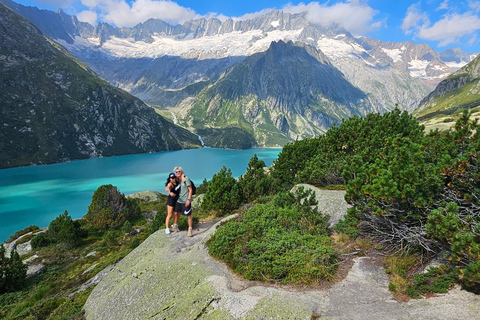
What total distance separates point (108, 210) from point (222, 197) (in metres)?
22.4

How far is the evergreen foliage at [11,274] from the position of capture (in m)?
16.4

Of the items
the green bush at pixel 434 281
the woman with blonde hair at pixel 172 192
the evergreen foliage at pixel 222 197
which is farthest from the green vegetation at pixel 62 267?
the green bush at pixel 434 281

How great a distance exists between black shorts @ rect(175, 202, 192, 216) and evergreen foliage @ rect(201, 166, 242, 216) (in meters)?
6.10

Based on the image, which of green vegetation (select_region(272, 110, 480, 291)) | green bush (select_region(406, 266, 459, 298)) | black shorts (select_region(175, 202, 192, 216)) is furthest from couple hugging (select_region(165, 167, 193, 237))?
green bush (select_region(406, 266, 459, 298))

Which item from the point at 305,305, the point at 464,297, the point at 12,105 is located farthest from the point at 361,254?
the point at 12,105

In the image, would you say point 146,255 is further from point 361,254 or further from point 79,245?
point 79,245

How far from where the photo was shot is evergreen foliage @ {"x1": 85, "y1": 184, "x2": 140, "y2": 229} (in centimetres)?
3322

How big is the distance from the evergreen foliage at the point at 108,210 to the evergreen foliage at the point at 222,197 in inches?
807

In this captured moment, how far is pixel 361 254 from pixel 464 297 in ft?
10.9

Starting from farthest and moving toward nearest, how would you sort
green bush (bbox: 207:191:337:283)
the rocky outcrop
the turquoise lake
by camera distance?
the turquoise lake → green bush (bbox: 207:191:337:283) → the rocky outcrop

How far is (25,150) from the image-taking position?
571 feet

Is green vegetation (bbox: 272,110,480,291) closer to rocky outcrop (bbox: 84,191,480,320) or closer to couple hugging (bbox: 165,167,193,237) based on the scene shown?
rocky outcrop (bbox: 84,191,480,320)

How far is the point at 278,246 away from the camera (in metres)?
9.13

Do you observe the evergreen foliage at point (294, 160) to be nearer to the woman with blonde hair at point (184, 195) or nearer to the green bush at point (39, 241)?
the woman with blonde hair at point (184, 195)
